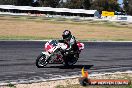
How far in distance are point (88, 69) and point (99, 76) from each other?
186 cm

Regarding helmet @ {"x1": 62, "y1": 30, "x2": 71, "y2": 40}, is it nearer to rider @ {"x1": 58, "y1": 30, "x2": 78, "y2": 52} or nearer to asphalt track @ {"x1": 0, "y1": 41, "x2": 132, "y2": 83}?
rider @ {"x1": 58, "y1": 30, "x2": 78, "y2": 52}

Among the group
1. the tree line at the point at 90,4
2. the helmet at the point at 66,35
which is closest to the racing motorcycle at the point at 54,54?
the helmet at the point at 66,35

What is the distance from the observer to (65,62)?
1638 cm

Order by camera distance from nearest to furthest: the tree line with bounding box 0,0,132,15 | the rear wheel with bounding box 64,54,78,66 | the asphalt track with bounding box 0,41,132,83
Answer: the asphalt track with bounding box 0,41,132,83 → the rear wheel with bounding box 64,54,78,66 → the tree line with bounding box 0,0,132,15

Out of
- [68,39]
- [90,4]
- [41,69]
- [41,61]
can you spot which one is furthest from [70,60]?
[90,4]

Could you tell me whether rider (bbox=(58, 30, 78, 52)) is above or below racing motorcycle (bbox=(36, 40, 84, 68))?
above

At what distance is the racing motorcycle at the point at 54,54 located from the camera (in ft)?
50.9

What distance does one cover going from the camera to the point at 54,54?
615 inches

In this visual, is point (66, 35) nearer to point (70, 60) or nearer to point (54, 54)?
point (54, 54)

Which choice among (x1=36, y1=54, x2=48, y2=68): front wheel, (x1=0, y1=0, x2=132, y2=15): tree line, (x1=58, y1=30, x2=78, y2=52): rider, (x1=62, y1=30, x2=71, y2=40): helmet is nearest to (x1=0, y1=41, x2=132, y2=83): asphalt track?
(x1=36, y1=54, x2=48, y2=68): front wheel

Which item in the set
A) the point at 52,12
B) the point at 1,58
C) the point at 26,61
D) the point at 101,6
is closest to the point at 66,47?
the point at 26,61

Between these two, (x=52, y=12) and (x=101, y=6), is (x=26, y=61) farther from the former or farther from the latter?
(x=101, y=6)

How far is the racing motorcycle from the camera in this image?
50.9 ft

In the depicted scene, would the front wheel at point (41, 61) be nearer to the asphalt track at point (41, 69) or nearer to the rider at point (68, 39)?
the asphalt track at point (41, 69)
